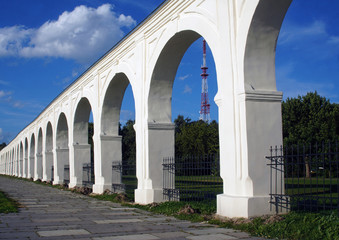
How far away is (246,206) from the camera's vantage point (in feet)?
20.6

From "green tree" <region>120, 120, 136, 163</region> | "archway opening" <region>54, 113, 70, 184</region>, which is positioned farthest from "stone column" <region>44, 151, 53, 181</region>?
"green tree" <region>120, 120, 136, 163</region>

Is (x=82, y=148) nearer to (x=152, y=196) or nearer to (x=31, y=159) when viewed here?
(x=152, y=196)

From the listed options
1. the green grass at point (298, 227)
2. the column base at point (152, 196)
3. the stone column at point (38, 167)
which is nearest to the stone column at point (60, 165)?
the stone column at point (38, 167)

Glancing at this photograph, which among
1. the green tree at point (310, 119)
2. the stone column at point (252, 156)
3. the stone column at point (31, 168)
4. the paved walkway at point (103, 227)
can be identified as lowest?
the stone column at point (31, 168)

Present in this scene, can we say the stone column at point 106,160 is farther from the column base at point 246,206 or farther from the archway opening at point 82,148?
the column base at point 246,206

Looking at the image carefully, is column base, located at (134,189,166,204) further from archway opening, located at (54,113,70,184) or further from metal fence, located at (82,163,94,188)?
archway opening, located at (54,113,70,184)

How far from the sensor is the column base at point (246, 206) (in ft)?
20.7

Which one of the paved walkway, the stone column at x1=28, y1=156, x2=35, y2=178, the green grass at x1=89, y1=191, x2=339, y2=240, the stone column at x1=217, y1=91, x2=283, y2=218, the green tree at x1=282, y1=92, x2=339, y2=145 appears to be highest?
the green tree at x1=282, y1=92, x2=339, y2=145

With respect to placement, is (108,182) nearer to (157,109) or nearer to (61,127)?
(157,109)

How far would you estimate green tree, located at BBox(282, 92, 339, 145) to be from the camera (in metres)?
25.0

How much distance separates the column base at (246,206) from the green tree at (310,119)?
63.1ft

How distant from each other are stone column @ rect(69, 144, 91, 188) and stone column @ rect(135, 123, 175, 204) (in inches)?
277

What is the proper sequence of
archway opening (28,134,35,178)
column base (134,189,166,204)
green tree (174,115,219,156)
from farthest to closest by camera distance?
green tree (174,115,219,156) → archway opening (28,134,35,178) → column base (134,189,166,204)

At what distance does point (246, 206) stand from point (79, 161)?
1184 cm
